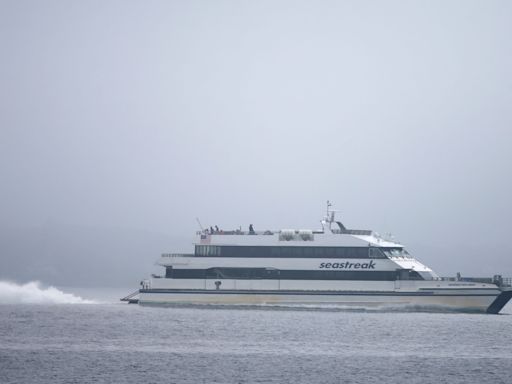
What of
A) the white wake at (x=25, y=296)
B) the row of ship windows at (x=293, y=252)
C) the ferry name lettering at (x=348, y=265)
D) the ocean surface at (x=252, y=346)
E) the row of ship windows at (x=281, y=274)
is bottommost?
the ocean surface at (x=252, y=346)

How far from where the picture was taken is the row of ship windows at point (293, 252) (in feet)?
214

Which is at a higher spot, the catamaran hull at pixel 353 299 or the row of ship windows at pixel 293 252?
the row of ship windows at pixel 293 252

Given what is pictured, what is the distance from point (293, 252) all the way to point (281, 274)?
5.37 ft

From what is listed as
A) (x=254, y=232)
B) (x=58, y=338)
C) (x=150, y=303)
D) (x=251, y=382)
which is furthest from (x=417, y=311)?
(x=251, y=382)

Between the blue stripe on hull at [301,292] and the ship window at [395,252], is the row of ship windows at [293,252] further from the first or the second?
the blue stripe on hull at [301,292]

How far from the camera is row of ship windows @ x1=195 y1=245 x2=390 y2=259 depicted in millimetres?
65188

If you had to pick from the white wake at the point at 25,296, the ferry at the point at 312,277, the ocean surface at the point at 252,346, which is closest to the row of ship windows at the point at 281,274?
the ferry at the point at 312,277

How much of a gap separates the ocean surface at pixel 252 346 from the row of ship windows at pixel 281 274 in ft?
7.15

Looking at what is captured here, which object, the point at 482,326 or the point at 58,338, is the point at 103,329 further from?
the point at 482,326

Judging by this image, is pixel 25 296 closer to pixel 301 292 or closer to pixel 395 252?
pixel 301 292

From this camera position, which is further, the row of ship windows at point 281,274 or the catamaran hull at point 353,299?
the row of ship windows at point 281,274

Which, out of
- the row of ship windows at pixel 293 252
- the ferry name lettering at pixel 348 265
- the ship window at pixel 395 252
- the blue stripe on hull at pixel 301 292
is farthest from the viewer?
the ship window at pixel 395 252

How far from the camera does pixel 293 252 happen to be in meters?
66.1

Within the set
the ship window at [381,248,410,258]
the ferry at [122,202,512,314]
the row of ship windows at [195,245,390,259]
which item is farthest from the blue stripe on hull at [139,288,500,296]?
the ship window at [381,248,410,258]
